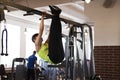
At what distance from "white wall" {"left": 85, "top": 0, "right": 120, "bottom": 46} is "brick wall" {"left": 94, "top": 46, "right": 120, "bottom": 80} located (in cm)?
16

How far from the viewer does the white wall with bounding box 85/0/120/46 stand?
6.36 m

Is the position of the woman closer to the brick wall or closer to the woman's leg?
the woman's leg

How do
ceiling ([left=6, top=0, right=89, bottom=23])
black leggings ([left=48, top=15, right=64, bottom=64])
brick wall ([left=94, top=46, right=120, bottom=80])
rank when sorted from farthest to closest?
ceiling ([left=6, top=0, right=89, bottom=23])
brick wall ([left=94, top=46, right=120, bottom=80])
black leggings ([left=48, top=15, right=64, bottom=64])

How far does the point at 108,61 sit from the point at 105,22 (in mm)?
1080

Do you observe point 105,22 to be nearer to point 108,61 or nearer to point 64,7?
point 108,61

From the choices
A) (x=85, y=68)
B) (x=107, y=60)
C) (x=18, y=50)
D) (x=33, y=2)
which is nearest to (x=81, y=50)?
(x=85, y=68)

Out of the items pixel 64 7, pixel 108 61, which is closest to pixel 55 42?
pixel 108 61

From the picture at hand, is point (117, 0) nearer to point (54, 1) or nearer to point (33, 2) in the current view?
point (54, 1)

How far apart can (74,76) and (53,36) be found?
1680 mm

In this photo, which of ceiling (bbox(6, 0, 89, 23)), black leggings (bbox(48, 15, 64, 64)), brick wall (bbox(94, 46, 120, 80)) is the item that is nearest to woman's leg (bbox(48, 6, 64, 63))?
black leggings (bbox(48, 15, 64, 64))

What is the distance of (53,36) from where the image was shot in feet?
11.3

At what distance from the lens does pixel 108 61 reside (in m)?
6.43

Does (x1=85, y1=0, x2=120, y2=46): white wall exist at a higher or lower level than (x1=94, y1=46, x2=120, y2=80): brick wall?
higher

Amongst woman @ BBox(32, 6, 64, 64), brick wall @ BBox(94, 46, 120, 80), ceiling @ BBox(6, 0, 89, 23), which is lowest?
brick wall @ BBox(94, 46, 120, 80)
